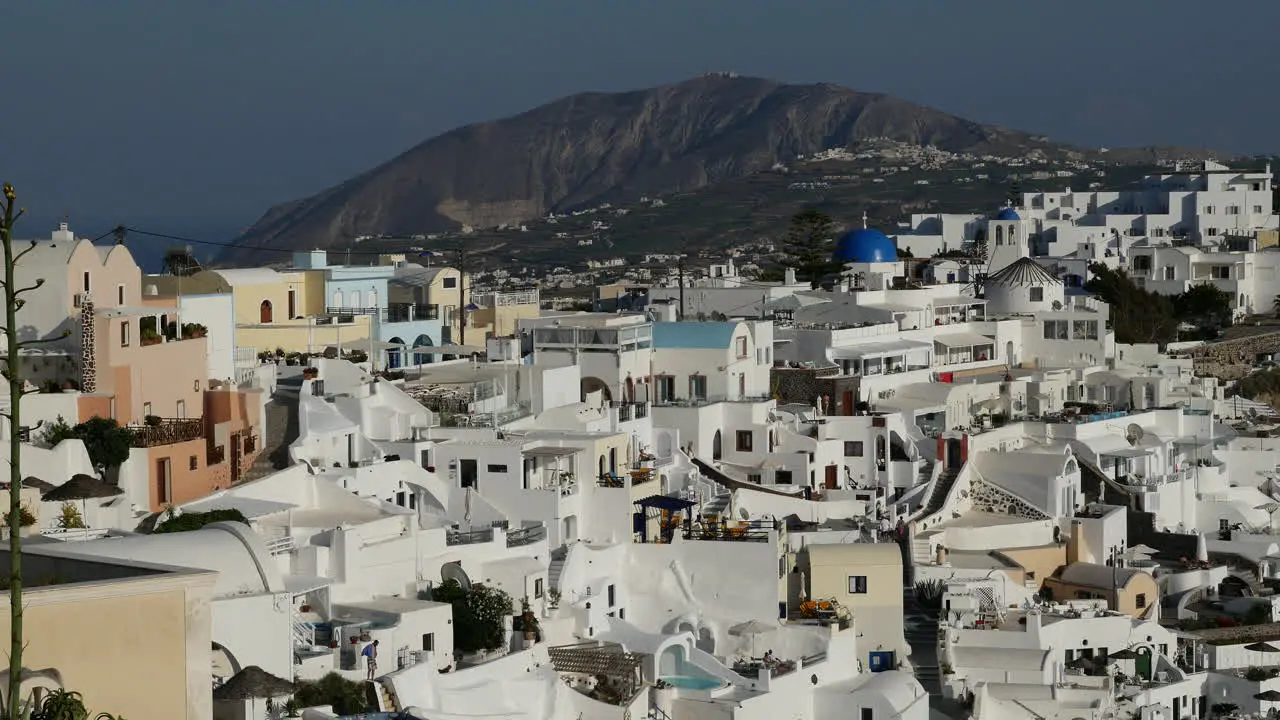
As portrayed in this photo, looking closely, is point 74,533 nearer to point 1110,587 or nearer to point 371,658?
point 371,658

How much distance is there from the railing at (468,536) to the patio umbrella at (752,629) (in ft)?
10.2

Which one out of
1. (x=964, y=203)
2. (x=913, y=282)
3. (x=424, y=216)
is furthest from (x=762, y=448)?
(x=424, y=216)

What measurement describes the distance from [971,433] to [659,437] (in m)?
6.17

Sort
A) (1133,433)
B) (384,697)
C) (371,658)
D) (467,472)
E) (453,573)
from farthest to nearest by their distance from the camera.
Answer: (1133,433) → (467,472) → (453,573) → (371,658) → (384,697)

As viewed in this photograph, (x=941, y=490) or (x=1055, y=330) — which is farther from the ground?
(x=1055, y=330)

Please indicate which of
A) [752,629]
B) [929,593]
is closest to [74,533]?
[752,629]

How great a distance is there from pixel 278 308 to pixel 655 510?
11.8 meters

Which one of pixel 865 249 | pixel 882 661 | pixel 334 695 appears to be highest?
pixel 865 249

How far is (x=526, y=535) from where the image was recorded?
25.4 meters

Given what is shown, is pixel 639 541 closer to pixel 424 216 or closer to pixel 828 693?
pixel 828 693

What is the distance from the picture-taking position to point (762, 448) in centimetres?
3328

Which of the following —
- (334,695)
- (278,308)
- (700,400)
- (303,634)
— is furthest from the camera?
(278,308)

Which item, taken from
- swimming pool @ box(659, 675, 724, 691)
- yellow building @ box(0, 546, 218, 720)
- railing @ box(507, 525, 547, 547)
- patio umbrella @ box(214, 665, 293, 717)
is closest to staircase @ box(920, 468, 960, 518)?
railing @ box(507, 525, 547, 547)

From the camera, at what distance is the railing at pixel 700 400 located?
33.7 m
